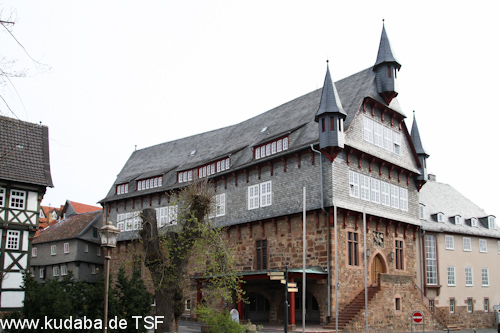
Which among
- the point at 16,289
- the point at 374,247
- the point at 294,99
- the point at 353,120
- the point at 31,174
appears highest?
the point at 294,99

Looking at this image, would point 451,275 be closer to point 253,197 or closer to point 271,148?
point 253,197

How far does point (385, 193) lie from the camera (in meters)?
32.8

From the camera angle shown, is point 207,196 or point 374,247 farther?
point 374,247

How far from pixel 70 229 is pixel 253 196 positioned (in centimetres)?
2308

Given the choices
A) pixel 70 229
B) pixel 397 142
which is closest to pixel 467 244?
pixel 397 142

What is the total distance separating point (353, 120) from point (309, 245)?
7639mm

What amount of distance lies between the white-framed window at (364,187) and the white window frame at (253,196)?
20.8ft

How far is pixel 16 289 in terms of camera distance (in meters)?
27.9

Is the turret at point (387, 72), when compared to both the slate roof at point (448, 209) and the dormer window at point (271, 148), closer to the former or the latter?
the dormer window at point (271, 148)

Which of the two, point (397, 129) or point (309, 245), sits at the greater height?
point (397, 129)

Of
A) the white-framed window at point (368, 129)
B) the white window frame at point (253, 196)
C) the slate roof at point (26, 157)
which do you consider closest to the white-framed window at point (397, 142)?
the white-framed window at point (368, 129)

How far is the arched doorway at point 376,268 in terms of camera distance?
30.8 meters

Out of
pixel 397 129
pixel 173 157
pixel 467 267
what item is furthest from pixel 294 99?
pixel 467 267

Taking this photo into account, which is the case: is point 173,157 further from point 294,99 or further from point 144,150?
point 294,99
